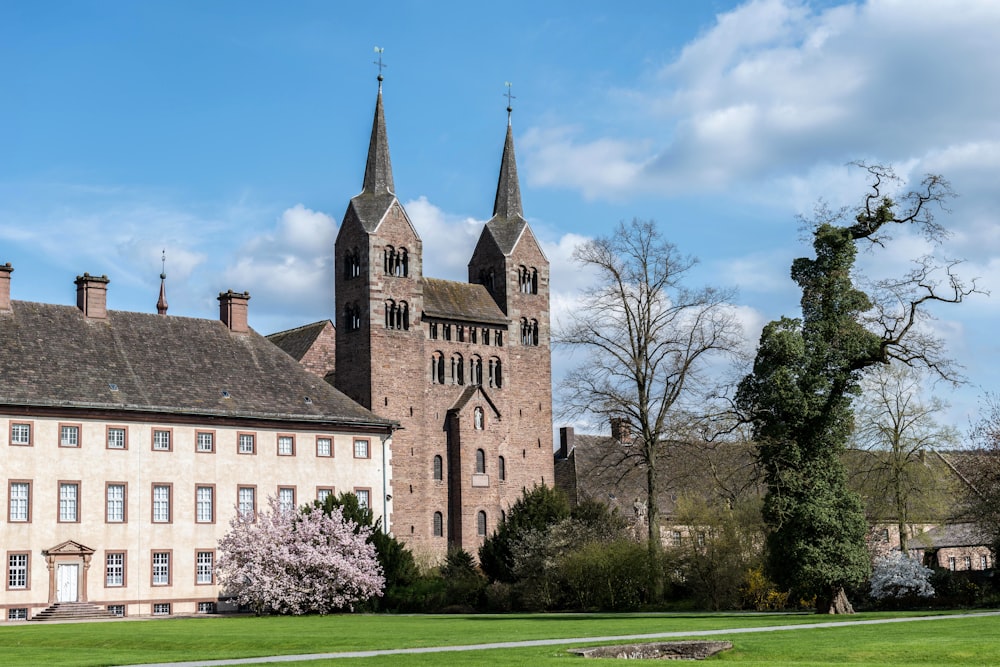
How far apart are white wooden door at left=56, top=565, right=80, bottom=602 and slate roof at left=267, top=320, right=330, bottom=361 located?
102 ft

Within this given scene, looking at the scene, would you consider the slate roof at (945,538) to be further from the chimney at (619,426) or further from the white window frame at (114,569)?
the white window frame at (114,569)

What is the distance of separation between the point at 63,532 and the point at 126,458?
4004 millimetres

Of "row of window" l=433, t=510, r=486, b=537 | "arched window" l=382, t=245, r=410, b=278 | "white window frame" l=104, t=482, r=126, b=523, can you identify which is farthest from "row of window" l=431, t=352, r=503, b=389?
"white window frame" l=104, t=482, r=126, b=523

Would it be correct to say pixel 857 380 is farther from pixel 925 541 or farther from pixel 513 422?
pixel 513 422

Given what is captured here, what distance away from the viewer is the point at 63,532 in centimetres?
5462

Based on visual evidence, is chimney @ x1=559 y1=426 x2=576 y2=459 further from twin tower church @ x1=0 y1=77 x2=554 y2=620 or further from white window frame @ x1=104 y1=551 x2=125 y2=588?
white window frame @ x1=104 y1=551 x2=125 y2=588

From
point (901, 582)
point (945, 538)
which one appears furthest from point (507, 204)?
point (901, 582)

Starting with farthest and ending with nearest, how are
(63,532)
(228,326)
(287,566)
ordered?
(228,326) < (63,532) < (287,566)

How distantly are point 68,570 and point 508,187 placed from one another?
1845 inches

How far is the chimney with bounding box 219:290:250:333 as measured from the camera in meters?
66.1

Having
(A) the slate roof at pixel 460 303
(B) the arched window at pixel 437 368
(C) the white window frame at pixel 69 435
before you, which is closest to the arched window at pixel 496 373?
(A) the slate roof at pixel 460 303

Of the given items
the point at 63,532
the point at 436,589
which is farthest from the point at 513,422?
the point at 63,532

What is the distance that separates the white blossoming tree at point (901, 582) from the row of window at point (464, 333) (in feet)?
147

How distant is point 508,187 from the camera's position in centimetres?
9262
